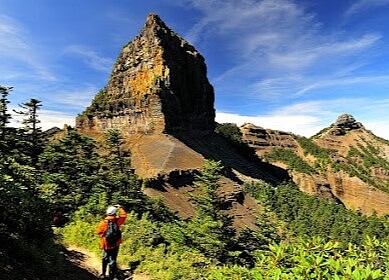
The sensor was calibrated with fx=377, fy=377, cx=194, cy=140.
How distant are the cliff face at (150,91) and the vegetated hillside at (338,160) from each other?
4968cm

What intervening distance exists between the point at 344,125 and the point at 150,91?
12168cm

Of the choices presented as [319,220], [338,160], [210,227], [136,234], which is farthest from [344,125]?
[136,234]

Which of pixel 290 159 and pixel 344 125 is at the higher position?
pixel 344 125

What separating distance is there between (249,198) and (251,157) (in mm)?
58671

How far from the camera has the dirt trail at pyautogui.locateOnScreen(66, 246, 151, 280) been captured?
563 inches

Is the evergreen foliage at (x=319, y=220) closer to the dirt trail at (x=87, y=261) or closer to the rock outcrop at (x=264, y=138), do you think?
the dirt trail at (x=87, y=261)

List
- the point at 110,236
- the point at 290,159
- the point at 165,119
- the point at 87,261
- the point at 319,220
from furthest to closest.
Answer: the point at 290,159, the point at 165,119, the point at 319,220, the point at 87,261, the point at 110,236

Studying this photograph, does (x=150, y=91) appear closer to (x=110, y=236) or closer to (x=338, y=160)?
(x=110, y=236)

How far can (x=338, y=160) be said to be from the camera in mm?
156375

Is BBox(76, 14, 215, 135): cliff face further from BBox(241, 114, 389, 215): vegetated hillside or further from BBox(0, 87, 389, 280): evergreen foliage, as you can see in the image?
BBox(241, 114, 389, 215): vegetated hillside

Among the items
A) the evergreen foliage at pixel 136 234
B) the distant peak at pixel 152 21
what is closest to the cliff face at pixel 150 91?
the distant peak at pixel 152 21

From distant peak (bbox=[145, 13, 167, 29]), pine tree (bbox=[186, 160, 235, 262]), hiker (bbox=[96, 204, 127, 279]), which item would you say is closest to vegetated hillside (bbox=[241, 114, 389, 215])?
distant peak (bbox=[145, 13, 167, 29])

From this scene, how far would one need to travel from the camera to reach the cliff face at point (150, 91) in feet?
299

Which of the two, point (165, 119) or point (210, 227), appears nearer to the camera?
point (210, 227)
